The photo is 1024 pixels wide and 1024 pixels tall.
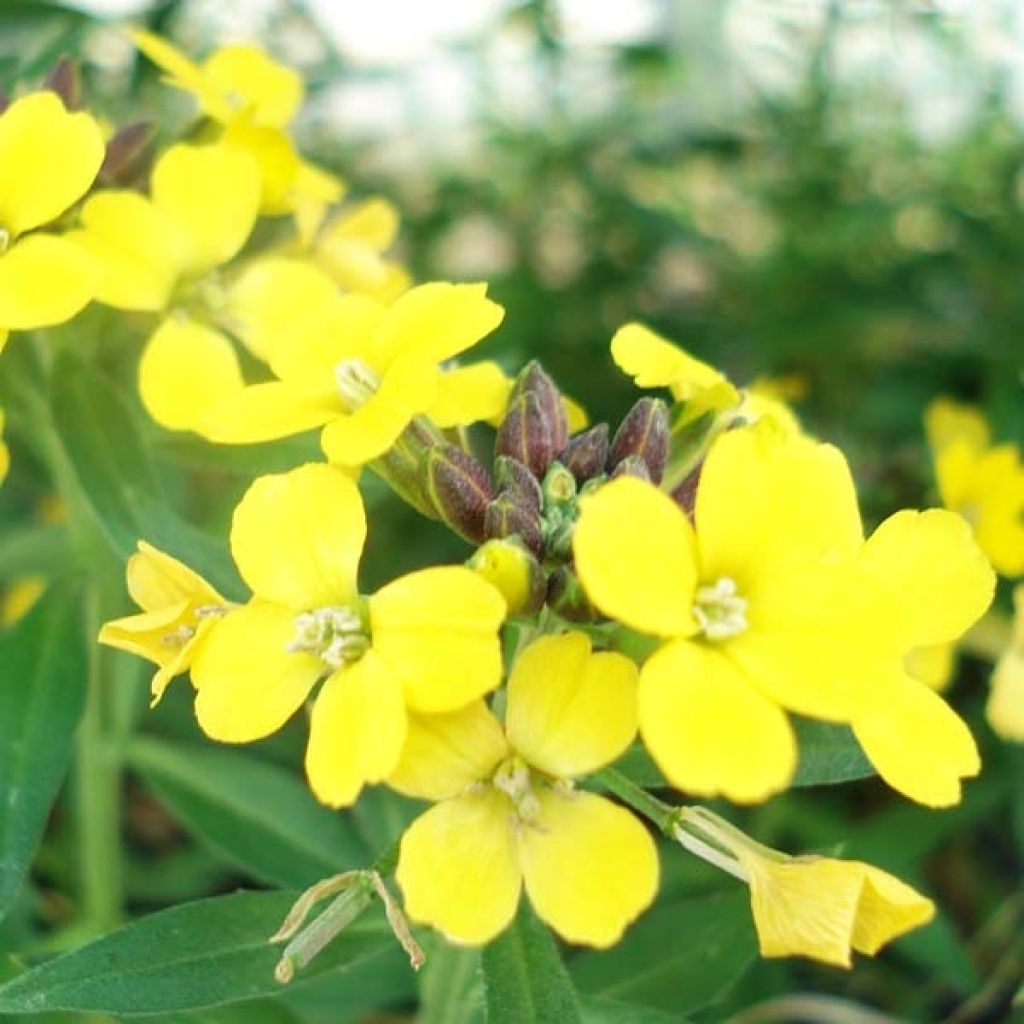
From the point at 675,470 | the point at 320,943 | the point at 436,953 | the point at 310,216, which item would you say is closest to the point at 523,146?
the point at 310,216

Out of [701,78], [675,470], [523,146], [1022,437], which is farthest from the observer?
[701,78]

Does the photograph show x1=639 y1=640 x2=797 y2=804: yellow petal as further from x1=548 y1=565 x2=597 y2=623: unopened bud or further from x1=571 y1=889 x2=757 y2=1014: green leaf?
x1=571 y1=889 x2=757 y2=1014: green leaf

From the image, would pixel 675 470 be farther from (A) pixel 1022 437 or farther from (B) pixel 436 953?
(A) pixel 1022 437

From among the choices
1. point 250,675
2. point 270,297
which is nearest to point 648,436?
point 250,675

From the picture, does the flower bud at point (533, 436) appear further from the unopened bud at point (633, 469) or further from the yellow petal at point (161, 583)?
the yellow petal at point (161, 583)

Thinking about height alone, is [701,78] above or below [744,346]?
above

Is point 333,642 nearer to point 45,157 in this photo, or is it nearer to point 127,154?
point 45,157
